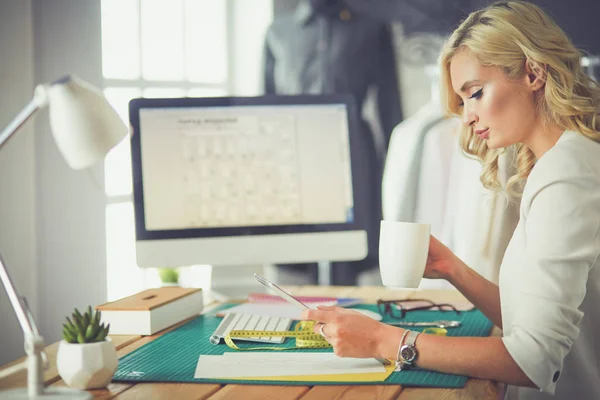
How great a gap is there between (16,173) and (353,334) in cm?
133

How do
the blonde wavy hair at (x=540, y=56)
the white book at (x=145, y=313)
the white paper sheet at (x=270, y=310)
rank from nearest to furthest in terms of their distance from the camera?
the blonde wavy hair at (x=540, y=56), the white book at (x=145, y=313), the white paper sheet at (x=270, y=310)

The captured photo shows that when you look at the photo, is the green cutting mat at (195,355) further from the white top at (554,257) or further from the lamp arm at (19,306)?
the lamp arm at (19,306)

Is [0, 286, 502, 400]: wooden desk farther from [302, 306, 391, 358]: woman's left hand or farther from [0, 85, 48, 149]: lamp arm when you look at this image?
[0, 85, 48, 149]: lamp arm

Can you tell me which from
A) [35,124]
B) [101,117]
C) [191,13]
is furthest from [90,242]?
[101,117]

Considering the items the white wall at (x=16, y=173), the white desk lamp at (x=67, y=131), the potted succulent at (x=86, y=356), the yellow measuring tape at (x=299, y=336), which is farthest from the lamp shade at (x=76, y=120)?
the white wall at (x=16, y=173)

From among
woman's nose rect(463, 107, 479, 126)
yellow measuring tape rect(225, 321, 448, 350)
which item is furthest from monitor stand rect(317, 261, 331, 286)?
woman's nose rect(463, 107, 479, 126)

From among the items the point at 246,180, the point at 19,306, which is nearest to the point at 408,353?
the point at 19,306

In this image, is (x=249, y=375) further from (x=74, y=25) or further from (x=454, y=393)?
(x=74, y=25)

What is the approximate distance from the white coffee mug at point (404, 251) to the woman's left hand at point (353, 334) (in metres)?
0.20

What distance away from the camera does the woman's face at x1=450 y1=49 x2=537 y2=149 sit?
1513 mm

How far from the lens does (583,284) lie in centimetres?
133

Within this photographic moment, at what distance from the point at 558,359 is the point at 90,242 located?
1732 mm

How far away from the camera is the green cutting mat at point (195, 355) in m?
1.28

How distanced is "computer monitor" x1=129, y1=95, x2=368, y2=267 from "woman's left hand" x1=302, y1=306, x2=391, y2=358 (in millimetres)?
641
